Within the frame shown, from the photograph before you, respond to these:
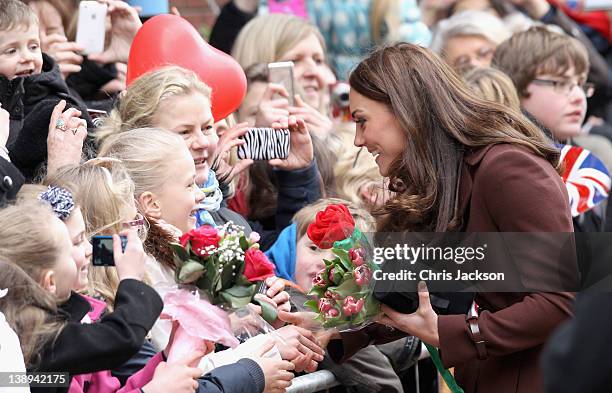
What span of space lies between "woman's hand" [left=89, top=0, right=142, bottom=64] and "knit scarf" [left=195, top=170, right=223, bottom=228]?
4.09ft

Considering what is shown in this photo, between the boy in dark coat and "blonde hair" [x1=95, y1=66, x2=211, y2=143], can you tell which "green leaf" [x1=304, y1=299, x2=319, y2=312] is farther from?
the boy in dark coat

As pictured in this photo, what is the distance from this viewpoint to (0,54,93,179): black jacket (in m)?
4.73

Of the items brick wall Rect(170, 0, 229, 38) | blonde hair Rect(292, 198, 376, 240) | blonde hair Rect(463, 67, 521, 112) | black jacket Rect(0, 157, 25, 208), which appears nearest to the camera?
black jacket Rect(0, 157, 25, 208)

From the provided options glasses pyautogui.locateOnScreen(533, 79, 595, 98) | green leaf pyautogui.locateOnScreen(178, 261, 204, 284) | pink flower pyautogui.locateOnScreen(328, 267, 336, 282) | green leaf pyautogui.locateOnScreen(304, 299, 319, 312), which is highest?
green leaf pyautogui.locateOnScreen(178, 261, 204, 284)

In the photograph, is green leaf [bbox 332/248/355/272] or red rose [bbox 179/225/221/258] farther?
green leaf [bbox 332/248/355/272]

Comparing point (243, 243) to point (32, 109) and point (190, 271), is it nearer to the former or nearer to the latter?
point (190, 271)

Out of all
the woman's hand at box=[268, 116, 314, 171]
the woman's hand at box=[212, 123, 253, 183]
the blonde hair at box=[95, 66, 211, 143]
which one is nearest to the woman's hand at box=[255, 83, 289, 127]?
the woman's hand at box=[268, 116, 314, 171]

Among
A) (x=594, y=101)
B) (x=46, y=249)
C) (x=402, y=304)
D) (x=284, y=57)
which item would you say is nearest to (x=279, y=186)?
(x=284, y=57)

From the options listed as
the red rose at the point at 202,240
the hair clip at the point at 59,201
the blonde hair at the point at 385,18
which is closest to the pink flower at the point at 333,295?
the red rose at the point at 202,240

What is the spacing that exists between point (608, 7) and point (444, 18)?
2.48 m

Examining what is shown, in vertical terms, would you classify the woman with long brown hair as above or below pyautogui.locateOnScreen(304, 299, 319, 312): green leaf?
above

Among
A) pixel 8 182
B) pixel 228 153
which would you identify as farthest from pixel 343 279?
pixel 228 153

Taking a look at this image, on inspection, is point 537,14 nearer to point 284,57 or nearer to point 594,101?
point 594,101

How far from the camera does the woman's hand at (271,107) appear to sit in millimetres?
5886
